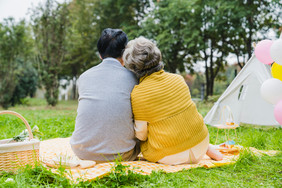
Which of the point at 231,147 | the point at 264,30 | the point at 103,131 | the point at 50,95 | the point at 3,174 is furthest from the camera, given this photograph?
the point at 264,30

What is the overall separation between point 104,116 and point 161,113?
0.56 m

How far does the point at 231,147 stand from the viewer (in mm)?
3609

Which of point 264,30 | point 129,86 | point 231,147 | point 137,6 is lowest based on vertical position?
point 231,147

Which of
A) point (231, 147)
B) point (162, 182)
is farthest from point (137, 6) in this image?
point (162, 182)

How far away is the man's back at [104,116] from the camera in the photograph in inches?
108

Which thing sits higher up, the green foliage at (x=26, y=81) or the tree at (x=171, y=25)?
the tree at (x=171, y=25)

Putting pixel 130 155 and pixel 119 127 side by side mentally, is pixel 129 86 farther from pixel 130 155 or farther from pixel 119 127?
pixel 130 155

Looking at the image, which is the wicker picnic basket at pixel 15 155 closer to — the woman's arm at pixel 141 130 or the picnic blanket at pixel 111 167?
the picnic blanket at pixel 111 167

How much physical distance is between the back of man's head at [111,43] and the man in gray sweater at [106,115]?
0.04 ft

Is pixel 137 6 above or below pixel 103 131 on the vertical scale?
above

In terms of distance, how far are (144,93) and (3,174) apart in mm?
1492

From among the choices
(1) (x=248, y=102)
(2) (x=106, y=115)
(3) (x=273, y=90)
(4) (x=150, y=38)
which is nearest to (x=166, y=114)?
(2) (x=106, y=115)

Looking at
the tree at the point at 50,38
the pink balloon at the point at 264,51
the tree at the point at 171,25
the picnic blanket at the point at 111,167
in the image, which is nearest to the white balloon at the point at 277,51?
the pink balloon at the point at 264,51

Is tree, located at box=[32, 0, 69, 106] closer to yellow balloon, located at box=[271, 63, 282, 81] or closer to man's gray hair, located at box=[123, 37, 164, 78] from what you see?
man's gray hair, located at box=[123, 37, 164, 78]
